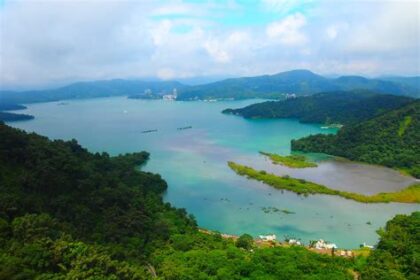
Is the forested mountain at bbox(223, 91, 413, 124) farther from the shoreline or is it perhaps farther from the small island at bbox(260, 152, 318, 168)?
the shoreline

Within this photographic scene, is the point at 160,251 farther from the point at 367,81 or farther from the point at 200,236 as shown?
the point at 367,81

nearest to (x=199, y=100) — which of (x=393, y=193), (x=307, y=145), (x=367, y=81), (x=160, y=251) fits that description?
(x=367, y=81)

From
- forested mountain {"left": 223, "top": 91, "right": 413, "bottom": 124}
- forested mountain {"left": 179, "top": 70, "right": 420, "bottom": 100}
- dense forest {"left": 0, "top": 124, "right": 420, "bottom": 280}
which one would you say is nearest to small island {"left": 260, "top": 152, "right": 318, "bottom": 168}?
dense forest {"left": 0, "top": 124, "right": 420, "bottom": 280}

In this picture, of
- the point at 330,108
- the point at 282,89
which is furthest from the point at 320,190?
the point at 282,89

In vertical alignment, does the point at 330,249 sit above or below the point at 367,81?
below

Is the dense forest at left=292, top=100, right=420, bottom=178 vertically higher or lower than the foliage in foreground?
higher
